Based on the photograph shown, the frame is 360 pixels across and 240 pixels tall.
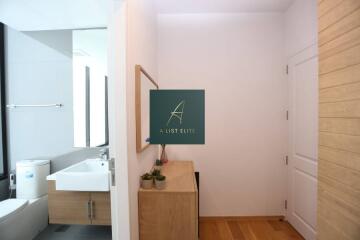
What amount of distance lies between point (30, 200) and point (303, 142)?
10.6ft

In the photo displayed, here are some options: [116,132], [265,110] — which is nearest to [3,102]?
[116,132]

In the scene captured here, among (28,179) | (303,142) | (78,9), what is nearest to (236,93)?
(303,142)

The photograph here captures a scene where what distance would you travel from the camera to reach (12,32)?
259 cm

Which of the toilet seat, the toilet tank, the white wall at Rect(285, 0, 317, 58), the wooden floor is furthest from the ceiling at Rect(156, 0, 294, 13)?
the wooden floor

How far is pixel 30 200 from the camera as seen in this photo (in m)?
2.35

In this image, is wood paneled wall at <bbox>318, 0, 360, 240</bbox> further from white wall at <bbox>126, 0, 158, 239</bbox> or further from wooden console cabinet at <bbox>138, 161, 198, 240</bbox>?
white wall at <bbox>126, 0, 158, 239</bbox>

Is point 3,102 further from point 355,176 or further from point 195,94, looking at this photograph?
point 355,176

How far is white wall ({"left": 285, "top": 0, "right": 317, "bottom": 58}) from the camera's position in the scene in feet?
7.22

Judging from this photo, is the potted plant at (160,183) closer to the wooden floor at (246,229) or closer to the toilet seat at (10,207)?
the wooden floor at (246,229)

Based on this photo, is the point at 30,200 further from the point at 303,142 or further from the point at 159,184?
the point at 303,142

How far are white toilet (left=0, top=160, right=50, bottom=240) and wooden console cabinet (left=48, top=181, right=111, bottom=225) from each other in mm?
339

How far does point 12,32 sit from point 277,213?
4.18 meters

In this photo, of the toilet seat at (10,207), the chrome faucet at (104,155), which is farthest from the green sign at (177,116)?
the toilet seat at (10,207)

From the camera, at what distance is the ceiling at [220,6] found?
2502mm
